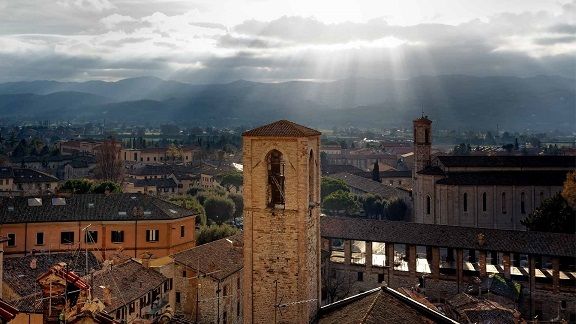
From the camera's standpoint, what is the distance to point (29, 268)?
2383 centimetres

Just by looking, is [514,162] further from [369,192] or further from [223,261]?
[223,261]

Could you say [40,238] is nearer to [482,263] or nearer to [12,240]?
[12,240]

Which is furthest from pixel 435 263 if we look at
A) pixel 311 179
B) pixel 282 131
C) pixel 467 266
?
pixel 282 131

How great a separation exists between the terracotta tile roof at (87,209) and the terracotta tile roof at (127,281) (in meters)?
7.77

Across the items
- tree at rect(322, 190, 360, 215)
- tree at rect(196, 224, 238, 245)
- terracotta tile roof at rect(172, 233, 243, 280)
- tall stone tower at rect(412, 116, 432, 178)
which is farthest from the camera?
tree at rect(322, 190, 360, 215)

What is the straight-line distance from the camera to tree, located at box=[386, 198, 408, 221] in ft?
201

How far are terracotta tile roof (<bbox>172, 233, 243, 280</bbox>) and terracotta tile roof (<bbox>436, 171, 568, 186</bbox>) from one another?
21.3 metres

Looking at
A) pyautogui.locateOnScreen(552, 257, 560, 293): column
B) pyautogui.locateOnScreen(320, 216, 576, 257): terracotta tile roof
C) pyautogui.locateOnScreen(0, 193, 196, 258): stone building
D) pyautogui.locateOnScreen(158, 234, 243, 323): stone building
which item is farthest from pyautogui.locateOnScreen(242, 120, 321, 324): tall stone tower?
pyautogui.locateOnScreen(0, 193, 196, 258): stone building

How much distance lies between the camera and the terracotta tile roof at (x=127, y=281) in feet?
71.7

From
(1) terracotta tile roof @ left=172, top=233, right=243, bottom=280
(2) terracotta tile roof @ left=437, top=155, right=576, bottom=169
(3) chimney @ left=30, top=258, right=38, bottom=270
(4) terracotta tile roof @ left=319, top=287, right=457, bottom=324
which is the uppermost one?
(2) terracotta tile roof @ left=437, top=155, right=576, bottom=169

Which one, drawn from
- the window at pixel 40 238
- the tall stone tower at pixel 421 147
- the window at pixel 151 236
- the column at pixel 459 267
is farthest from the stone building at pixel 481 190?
the window at pixel 40 238

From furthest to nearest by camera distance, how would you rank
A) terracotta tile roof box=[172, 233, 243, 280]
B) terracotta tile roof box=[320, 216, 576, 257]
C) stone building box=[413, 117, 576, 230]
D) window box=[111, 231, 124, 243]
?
stone building box=[413, 117, 576, 230]
window box=[111, 231, 124, 243]
terracotta tile roof box=[320, 216, 576, 257]
terracotta tile roof box=[172, 233, 243, 280]

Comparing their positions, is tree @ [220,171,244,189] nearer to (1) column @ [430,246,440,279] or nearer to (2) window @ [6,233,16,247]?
(2) window @ [6,233,16,247]

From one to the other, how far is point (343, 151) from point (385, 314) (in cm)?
12595
